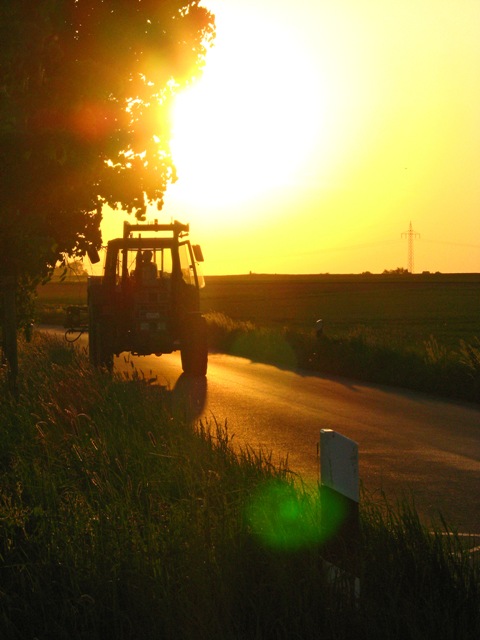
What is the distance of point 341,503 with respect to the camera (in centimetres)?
495

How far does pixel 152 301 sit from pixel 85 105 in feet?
38.4

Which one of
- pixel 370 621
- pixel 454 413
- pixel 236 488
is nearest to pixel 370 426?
pixel 454 413

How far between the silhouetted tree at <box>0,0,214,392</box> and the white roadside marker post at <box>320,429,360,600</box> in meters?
5.38

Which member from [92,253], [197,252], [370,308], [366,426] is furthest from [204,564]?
[370,308]

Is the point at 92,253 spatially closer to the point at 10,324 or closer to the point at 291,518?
the point at 10,324

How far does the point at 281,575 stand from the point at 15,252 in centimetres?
684

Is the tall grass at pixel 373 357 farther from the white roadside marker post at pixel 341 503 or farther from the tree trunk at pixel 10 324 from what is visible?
the white roadside marker post at pixel 341 503

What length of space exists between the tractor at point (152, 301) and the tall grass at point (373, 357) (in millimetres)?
3549

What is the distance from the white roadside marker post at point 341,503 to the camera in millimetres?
4832

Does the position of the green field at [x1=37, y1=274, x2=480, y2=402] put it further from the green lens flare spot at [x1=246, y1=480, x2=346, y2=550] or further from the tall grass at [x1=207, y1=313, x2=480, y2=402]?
the green lens flare spot at [x1=246, y1=480, x2=346, y2=550]

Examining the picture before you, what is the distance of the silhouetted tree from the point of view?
9969mm

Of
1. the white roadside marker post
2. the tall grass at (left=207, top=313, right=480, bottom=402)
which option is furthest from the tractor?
the white roadside marker post

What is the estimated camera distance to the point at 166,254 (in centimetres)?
2234

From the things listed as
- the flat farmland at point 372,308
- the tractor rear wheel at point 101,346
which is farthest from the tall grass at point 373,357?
the tractor rear wheel at point 101,346
